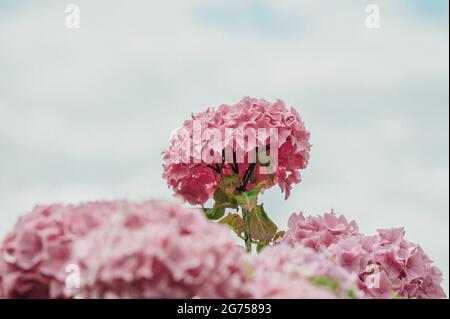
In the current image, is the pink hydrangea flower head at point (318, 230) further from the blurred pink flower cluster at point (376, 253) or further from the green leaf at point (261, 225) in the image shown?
the green leaf at point (261, 225)

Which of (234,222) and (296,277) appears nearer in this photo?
(296,277)

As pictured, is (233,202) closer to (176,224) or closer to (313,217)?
(313,217)

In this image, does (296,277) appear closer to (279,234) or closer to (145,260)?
(145,260)

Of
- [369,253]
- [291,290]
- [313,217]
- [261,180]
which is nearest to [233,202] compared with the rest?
Answer: [261,180]

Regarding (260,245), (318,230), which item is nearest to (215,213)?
(260,245)

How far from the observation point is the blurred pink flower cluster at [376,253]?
3902 millimetres

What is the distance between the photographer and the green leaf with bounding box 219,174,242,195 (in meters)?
4.90

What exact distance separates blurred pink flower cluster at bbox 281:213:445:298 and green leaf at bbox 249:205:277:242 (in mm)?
557

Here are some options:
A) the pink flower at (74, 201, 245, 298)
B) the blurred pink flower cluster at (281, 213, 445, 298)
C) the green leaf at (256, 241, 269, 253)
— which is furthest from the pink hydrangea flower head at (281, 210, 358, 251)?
the pink flower at (74, 201, 245, 298)

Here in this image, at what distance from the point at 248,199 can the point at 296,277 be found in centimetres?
236

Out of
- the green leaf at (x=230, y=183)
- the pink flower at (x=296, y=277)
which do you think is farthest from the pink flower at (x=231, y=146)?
the pink flower at (x=296, y=277)

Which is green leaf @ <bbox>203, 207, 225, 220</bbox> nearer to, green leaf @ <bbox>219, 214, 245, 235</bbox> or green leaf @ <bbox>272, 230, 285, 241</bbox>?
green leaf @ <bbox>219, 214, 245, 235</bbox>

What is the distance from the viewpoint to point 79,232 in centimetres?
237

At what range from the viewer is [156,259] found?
2141mm
